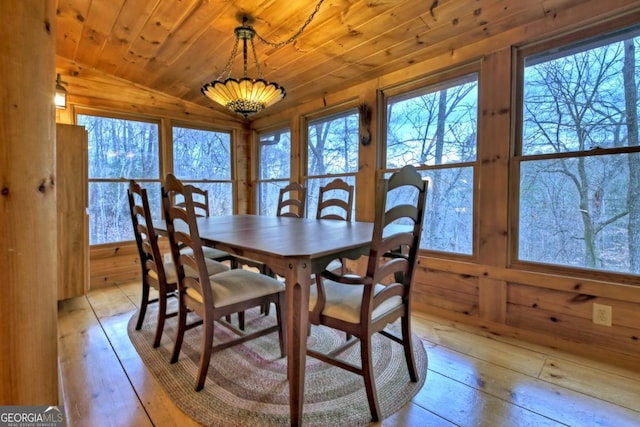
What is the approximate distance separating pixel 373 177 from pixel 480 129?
1.00 metres

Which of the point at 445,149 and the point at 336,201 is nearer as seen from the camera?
the point at 445,149

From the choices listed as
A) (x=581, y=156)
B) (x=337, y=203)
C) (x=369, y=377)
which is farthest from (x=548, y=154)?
(x=369, y=377)

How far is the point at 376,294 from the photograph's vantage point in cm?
143

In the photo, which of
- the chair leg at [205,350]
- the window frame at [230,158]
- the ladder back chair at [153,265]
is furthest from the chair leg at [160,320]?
the window frame at [230,158]

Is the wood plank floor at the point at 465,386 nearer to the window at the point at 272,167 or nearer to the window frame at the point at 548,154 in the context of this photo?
the window frame at the point at 548,154

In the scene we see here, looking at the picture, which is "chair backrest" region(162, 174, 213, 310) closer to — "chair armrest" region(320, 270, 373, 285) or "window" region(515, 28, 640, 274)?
"chair armrest" region(320, 270, 373, 285)

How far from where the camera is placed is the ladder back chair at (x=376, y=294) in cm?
130

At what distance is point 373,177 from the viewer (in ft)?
9.84

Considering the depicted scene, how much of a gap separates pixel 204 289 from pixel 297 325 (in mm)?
533

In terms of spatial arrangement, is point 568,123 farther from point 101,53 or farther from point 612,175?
point 101,53

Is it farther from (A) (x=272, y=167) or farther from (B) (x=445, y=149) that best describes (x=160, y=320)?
(A) (x=272, y=167)

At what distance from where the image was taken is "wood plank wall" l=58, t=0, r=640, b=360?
1.82 m

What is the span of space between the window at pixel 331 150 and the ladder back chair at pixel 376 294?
1812 mm

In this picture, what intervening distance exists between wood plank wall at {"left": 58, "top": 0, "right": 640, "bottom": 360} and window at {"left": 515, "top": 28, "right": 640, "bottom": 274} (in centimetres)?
12
